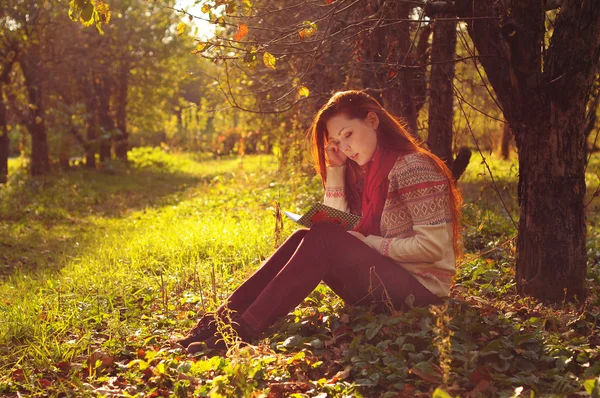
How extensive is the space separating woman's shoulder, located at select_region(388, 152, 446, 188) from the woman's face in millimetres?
244

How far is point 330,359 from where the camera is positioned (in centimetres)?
367

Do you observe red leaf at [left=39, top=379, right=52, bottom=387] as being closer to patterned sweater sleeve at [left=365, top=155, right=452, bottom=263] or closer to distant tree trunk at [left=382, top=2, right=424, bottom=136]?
patterned sweater sleeve at [left=365, top=155, right=452, bottom=263]

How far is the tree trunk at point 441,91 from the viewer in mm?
6309

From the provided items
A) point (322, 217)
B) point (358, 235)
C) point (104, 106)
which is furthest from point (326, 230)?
point (104, 106)

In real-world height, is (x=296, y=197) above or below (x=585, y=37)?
below

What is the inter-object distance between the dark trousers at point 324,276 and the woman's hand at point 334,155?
0.72 m

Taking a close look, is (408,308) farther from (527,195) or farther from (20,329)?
(20,329)

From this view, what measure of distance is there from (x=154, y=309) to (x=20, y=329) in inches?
38.6

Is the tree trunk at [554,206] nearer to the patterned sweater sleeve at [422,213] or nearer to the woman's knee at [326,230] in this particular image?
the patterned sweater sleeve at [422,213]

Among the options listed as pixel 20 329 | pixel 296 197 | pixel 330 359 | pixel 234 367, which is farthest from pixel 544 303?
pixel 296 197

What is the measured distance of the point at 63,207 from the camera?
12.3 metres

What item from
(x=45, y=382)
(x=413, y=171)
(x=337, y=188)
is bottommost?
(x=45, y=382)

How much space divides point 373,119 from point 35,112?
46.6 ft

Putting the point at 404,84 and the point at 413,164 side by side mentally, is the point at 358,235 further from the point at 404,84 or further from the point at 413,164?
the point at 404,84
